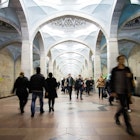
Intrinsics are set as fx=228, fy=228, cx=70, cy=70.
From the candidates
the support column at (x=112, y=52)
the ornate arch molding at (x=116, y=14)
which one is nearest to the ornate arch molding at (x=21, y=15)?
the support column at (x=112, y=52)

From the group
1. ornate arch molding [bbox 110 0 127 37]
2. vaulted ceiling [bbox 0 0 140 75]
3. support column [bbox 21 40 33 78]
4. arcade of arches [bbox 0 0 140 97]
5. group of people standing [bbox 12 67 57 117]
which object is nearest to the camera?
group of people standing [bbox 12 67 57 117]

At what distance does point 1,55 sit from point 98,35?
11.5 meters

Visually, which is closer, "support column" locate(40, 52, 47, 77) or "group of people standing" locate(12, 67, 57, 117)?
"group of people standing" locate(12, 67, 57, 117)

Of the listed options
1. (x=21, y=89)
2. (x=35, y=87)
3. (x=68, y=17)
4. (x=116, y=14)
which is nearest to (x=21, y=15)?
(x=68, y=17)

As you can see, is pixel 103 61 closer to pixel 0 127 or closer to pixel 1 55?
pixel 1 55

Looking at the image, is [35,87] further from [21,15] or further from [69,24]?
[69,24]

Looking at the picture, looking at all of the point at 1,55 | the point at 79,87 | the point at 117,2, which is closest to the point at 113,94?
the point at 79,87

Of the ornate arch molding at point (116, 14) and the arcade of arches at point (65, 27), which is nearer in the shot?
the ornate arch molding at point (116, 14)

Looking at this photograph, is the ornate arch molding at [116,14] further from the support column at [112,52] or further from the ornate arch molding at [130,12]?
the ornate arch molding at [130,12]

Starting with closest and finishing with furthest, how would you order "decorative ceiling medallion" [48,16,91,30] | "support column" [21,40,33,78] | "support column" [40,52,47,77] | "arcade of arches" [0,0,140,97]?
"support column" [21,40,33,78]
"arcade of arches" [0,0,140,97]
"support column" [40,52,47,77]
"decorative ceiling medallion" [48,16,91,30]

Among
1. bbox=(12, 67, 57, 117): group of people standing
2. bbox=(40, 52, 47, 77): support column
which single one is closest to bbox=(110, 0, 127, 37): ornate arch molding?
bbox=(12, 67, 57, 117): group of people standing

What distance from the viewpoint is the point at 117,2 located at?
594 inches

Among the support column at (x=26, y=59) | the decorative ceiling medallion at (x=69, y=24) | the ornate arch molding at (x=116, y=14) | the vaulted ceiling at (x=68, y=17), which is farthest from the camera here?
the decorative ceiling medallion at (x=69, y=24)

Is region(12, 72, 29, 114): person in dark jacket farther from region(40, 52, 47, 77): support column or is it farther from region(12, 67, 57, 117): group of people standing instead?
region(40, 52, 47, 77): support column
